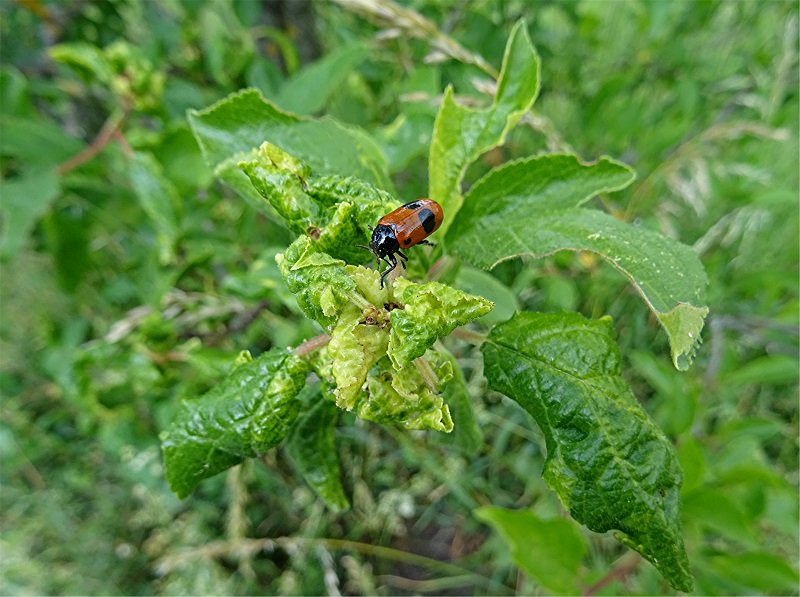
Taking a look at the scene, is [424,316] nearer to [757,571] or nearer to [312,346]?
[312,346]

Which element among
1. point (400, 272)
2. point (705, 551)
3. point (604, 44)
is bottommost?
point (705, 551)

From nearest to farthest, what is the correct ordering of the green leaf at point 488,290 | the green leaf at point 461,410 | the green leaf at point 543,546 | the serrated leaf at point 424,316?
the serrated leaf at point 424,316 → the green leaf at point 461,410 → the green leaf at point 488,290 → the green leaf at point 543,546

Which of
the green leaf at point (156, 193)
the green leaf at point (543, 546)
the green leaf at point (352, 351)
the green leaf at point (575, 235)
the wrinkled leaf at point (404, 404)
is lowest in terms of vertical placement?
the green leaf at point (543, 546)

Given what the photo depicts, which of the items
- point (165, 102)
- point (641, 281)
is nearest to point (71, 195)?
point (165, 102)

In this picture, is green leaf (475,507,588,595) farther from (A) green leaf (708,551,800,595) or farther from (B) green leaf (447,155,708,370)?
(B) green leaf (447,155,708,370)

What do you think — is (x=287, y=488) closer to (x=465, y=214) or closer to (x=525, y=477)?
(x=525, y=477)

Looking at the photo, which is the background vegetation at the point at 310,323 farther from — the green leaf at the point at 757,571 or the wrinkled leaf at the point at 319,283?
the wrinkled leaf at the point at 319,283

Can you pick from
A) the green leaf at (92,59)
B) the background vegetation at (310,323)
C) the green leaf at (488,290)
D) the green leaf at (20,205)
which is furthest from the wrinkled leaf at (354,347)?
the green leaf at (20,205)

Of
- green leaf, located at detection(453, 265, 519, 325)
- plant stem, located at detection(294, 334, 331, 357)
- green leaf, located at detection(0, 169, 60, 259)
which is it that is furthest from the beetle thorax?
green leaf, located at detection(0, 169, 60, 259)

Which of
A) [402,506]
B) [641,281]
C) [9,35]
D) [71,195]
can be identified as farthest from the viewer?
[402,506]
